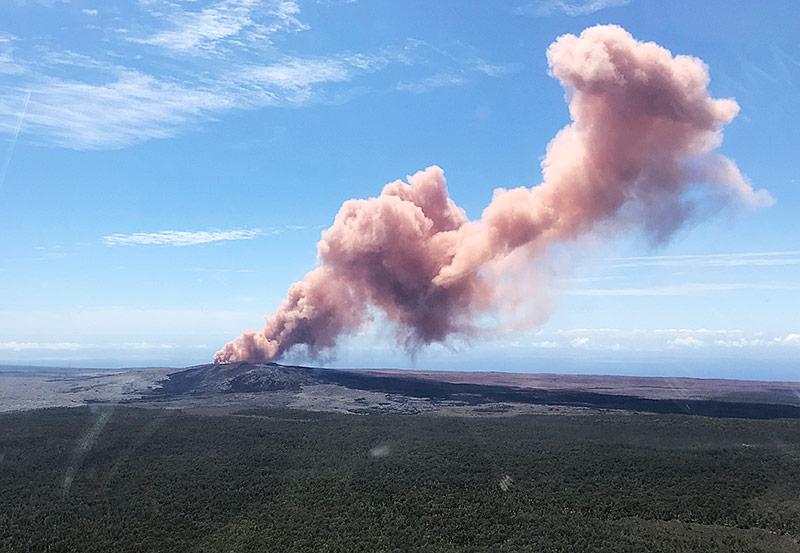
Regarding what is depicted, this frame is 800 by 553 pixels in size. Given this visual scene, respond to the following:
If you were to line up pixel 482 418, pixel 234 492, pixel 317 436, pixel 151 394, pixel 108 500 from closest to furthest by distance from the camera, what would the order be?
pixel 108 500
pixel 234 492
pixel 317 436
pixel 482 418
pixel 151 394

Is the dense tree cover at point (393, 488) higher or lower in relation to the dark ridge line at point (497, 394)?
lower

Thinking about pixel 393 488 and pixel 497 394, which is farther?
pixel 497 394

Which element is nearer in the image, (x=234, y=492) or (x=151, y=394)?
(x=234, y=492)

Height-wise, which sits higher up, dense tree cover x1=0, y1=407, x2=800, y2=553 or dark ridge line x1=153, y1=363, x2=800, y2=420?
dark ridge line x1=153, y1=363, x2=800, y2=420

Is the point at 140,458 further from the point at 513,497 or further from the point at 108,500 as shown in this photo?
the point at 513,497

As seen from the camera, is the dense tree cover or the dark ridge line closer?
the dense tree cover

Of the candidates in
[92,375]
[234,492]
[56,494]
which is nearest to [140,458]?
[56,494]

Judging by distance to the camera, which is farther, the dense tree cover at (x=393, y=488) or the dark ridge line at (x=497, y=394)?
the dark ridge line at (x=497, y=394)

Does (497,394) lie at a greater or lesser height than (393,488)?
greater
